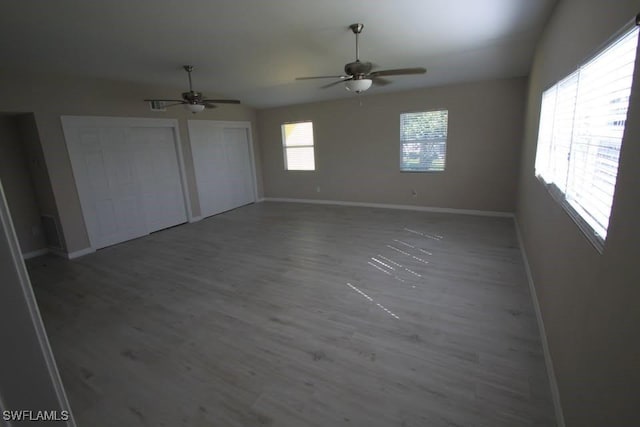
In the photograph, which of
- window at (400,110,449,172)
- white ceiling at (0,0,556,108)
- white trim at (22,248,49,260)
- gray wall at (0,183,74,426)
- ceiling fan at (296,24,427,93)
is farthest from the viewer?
window at (400,110,449,172)

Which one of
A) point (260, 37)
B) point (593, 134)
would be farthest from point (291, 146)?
point (593, 134)

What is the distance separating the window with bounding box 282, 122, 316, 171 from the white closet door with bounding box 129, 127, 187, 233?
2.69 meters

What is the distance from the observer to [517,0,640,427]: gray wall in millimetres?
984

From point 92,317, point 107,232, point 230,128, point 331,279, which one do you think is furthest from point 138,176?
point 331,279

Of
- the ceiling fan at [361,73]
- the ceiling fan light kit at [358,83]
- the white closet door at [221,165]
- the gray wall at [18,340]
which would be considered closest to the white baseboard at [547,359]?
the gray wall at [18,340]

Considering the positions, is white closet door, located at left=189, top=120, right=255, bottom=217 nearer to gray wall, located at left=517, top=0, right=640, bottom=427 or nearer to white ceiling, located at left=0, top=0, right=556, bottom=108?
white ceiling, located at left=0, top=0, right=556, bottom=108

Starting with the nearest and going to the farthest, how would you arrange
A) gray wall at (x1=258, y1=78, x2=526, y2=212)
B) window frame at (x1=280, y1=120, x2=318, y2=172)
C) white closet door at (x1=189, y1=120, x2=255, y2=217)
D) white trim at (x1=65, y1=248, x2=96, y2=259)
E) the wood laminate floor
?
the wood laminate floor < white trim at (x1=65, y1=248, x2=96, y2=259) < gray wall at (x1=258, y1=78, x2=526, y2=212) < white closet door at (x1=189, y1=120, x2=255, y2=217) < window frame at (x1=280, y1=120, x2=318, y2=172)

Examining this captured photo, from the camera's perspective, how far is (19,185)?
4434mm

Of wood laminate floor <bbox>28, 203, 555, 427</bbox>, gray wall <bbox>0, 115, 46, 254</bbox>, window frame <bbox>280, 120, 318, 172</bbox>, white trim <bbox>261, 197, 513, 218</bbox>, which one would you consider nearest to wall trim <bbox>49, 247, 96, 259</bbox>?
wood laminate floor <bbox>28, 203, 555, 427</bbox>

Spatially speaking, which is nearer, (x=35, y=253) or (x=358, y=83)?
(x=358, y=83)

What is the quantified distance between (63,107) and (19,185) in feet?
4.48

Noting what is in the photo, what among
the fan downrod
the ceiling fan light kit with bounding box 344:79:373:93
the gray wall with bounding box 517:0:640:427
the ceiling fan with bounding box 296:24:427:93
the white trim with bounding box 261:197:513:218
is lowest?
the white trim with bounding box 261:197:513:218

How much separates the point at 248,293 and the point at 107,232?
3242 millimetres

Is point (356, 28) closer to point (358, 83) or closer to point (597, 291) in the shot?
point (358, 83)
